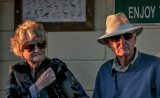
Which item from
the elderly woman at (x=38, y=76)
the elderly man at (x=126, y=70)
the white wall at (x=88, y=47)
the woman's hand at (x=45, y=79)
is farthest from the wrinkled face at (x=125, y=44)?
the white wall at (x=88, y=47)

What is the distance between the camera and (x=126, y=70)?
2744mm

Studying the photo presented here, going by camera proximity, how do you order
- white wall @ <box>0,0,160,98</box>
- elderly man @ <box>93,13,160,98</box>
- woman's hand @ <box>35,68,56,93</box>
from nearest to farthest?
elderly man @ <box>93,13,160,98</box>
woman's hand @ <box>35,68,56,93</box>
white wall @ <box>0,0,160,98</box>

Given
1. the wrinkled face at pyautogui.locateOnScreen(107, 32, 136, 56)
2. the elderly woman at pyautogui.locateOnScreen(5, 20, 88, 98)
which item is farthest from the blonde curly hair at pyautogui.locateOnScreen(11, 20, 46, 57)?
the wrinkled face at pyautogui.locateOnScreen(107, 32, 136, 56)

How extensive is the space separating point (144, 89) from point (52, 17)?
2.00 metres

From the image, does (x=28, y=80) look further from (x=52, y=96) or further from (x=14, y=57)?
(x=14, y=57)

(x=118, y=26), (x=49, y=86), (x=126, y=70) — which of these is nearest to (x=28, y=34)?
(x=49, y=86)

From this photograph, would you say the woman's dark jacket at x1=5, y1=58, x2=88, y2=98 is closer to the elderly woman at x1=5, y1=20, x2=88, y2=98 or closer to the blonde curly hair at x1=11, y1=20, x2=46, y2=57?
the elderly woman at x1=5, y1=20, x2=88, y2=98

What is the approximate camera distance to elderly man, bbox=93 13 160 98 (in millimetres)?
2582

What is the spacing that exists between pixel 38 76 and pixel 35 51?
283 mm

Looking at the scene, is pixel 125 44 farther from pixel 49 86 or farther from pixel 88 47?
pixel 88 47

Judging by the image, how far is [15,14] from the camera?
4105mm

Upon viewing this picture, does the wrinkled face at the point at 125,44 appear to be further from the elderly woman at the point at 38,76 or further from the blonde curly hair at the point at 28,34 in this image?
the blonde curly hair at the point at 28,34

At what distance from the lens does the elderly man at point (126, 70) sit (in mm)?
2582

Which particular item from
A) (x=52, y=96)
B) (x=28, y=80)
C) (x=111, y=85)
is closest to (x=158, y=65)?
(x=111, y=85)
